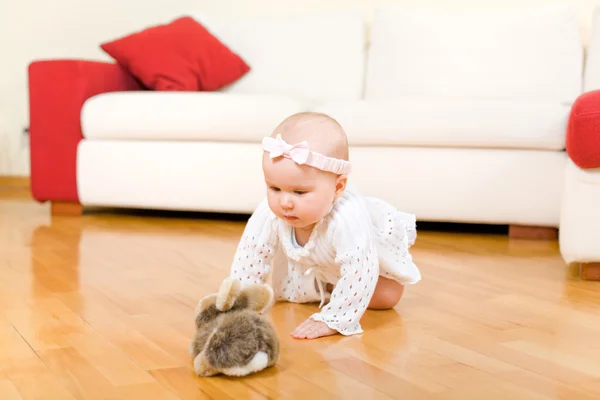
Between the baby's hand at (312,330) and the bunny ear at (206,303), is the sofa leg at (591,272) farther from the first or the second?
the bunny ear at (206,303)

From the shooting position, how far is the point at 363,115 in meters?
2.66

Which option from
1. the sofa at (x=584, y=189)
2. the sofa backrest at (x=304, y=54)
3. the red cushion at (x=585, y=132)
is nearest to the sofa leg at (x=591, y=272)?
the sofa at (x=584, y=189)

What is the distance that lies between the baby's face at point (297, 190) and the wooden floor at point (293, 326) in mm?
231

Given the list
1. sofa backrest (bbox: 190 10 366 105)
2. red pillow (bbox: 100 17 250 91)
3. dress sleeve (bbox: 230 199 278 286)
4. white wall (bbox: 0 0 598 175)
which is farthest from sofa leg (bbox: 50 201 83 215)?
dress sleeve (bbox: 230 199 278 286)

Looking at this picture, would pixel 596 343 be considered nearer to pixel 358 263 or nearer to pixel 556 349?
pixel 556 349

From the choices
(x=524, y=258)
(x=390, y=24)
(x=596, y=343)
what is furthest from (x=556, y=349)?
(x=390, y=24)

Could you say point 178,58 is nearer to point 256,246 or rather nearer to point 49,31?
point 49,31

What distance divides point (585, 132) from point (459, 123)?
2.46ft

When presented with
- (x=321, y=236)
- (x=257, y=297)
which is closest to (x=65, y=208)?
(x=321, y=236)

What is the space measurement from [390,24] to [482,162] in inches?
41.8

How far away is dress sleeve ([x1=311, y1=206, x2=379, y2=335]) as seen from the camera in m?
1.42

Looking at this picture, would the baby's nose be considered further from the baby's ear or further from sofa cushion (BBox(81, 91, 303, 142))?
sofa cushion (BBox(81, 91, 303, 142))

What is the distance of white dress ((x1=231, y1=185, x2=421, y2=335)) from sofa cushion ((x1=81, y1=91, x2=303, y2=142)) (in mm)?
1199

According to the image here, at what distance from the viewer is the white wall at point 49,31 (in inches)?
158
